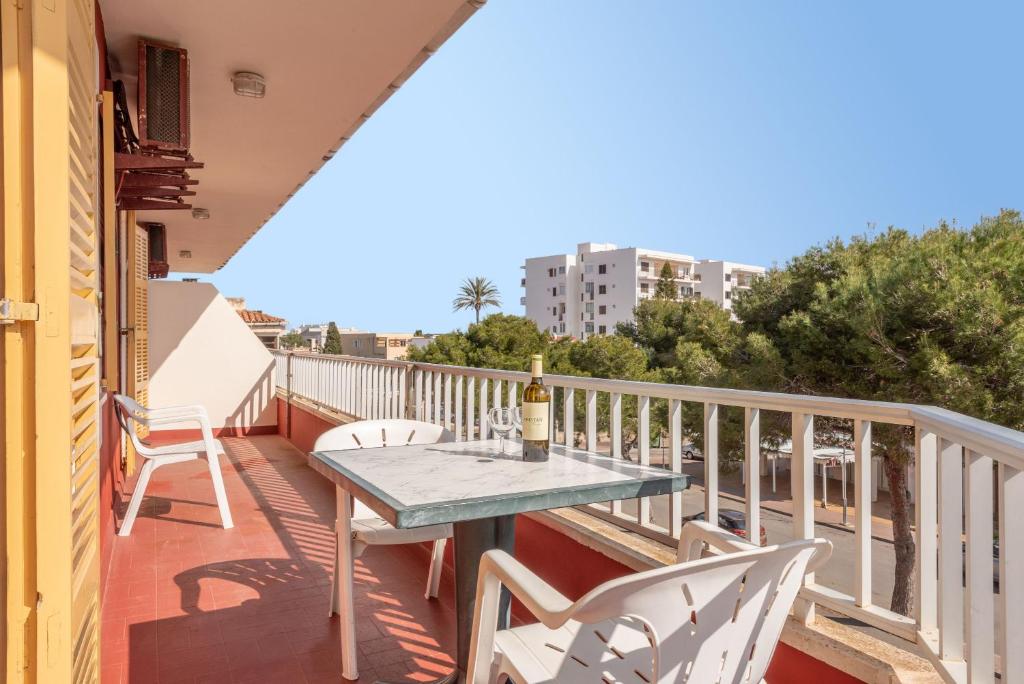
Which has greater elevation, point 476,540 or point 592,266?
point 592,266

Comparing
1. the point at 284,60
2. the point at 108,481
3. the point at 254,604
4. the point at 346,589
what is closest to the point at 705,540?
the point at 346,589

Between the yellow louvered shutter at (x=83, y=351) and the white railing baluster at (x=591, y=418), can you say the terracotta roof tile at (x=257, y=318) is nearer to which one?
the white railing baluster at (x=591, y=418)

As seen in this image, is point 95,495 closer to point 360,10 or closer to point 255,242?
point 360,10

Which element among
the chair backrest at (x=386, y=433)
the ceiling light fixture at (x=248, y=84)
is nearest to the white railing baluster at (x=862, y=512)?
the chair backrest at (x=386, y=433)

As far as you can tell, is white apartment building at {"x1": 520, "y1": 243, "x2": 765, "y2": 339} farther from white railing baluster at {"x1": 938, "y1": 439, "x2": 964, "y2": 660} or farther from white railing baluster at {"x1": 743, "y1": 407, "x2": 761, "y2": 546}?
white railing baluster at {"x1": 938, "y1": 439, "x2": 964, "y2": 660}

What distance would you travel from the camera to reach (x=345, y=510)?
2525mm

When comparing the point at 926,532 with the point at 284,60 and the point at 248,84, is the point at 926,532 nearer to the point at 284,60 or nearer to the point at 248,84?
the point at 284,60

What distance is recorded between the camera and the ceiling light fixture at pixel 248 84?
12.6 ft

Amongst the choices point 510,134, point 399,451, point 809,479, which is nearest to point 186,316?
point 399,451

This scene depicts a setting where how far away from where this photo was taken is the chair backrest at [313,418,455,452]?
299 cm

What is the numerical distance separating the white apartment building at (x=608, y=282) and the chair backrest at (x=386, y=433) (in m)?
52.1

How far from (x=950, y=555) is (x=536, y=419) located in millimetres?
1145

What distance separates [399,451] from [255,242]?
331 inches

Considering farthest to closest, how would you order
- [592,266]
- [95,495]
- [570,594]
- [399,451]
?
[592,266] → [570,594] → [399,451] → [95,495]
